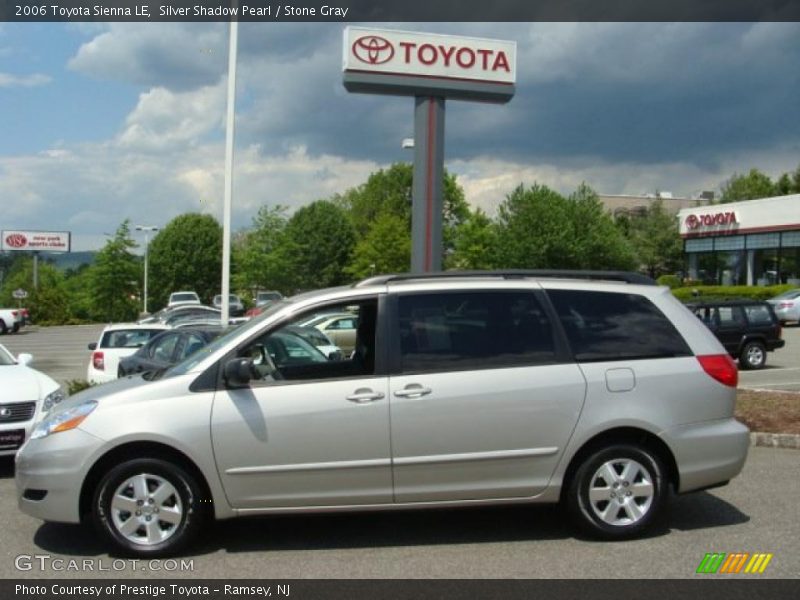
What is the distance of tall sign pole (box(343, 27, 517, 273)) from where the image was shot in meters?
18.8

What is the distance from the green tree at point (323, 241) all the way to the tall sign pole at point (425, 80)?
57312mm

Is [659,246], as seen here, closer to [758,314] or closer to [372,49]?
[758,314]

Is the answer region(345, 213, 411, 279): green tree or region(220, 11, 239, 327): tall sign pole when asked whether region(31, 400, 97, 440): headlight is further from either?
region(345, 213, 411, 279): green tree

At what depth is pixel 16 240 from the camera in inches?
3206

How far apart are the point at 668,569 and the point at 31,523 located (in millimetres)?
4465

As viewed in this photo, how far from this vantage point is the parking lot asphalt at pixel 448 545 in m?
5.09

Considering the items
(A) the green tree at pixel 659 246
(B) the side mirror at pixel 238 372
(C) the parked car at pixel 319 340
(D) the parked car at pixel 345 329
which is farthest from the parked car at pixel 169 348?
(A) the green tree at pixel 659 246

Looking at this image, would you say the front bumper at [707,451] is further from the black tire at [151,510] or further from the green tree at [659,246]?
the green tree at [659,246]

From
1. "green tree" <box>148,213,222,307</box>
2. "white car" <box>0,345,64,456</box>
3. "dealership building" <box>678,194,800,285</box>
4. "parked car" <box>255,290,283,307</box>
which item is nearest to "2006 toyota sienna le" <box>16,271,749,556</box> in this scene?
"white car" <box>0,345,64,456</box>

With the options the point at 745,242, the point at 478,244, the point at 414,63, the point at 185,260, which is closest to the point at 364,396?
the point at 414,63

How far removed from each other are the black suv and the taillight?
13.8 meters

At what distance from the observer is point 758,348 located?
19344mm

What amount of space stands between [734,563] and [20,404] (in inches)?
246

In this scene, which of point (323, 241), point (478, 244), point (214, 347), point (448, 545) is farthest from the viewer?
point (323, 241)
